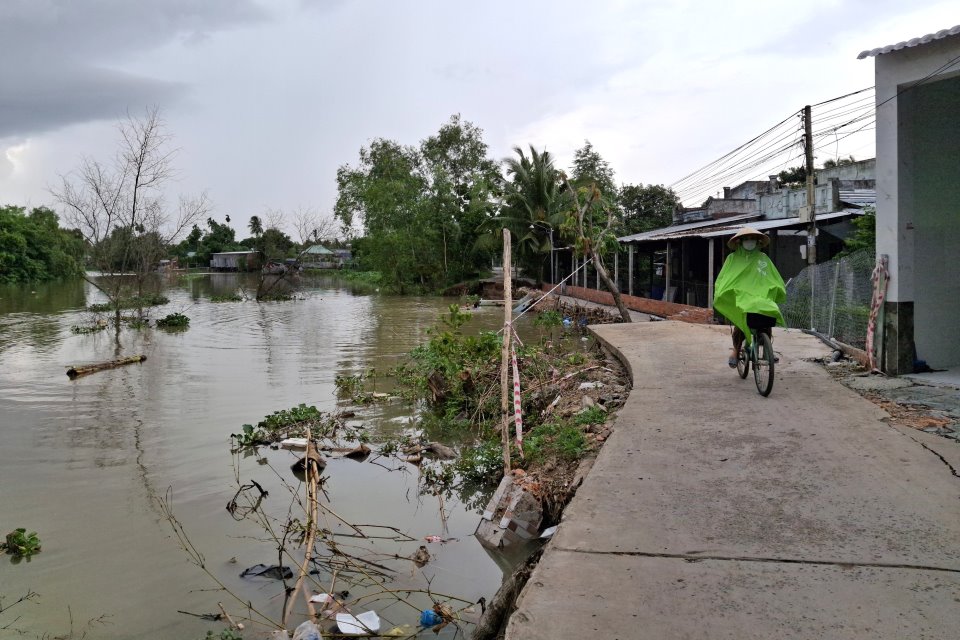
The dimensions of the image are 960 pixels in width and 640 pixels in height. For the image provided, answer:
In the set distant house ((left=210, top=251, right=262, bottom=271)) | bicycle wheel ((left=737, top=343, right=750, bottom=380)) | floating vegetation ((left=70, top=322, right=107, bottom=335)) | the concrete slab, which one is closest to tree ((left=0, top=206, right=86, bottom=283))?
distant house ((left=210, top=251, right=262, bottom=271))

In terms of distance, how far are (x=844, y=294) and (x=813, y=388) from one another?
14.3 ft

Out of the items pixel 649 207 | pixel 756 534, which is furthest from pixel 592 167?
pixel 756 534

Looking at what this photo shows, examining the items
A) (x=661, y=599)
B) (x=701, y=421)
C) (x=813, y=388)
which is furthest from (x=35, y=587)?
(x=813, y=388)

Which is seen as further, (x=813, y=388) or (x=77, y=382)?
(x=77, y=382)

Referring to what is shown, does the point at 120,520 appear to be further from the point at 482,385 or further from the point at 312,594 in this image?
the point at 482,385

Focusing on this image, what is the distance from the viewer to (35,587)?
4.99 meters

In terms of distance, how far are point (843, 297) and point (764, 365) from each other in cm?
488

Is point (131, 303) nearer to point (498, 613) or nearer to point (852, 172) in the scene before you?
point (498, 613)

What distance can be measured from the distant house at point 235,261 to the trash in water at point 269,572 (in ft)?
265

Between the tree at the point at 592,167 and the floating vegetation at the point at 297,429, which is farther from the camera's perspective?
the tree at the point at 592,167

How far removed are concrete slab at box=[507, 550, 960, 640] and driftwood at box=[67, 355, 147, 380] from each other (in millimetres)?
12742

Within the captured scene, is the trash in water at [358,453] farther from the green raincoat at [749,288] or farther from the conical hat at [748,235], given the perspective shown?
the conical hat at [748,235]

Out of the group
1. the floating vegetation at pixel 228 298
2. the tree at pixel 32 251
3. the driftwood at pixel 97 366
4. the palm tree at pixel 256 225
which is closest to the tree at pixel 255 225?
the palm tree at pixel 256 225

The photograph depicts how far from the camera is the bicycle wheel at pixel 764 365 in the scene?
269 inches
